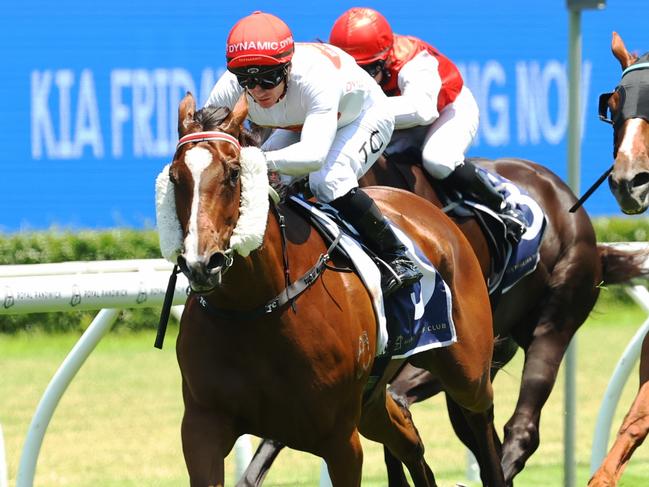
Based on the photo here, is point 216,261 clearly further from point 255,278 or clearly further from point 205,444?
point 205,444

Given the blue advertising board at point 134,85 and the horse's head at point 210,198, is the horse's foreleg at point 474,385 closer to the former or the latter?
the horse's head at point 210,198

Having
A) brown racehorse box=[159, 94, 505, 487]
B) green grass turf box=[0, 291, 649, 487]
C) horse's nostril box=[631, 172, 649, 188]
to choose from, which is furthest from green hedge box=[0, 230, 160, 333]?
horse's nostril box=[631, 172, 649, 188]

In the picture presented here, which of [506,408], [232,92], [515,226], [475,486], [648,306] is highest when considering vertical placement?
[232,92]

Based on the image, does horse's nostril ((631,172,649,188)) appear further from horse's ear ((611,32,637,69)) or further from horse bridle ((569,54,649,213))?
horse's ear ((611,32,637,69))

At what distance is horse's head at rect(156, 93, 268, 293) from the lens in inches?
135

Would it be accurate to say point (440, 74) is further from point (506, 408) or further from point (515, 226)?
point (506, 408)

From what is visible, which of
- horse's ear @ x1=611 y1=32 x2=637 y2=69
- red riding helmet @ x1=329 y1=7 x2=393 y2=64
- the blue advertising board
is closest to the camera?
horse's ear @ x1=611 y1=32 x2=637 y2=69

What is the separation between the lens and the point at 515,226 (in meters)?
5.75

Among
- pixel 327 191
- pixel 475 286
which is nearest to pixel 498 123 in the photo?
pixel 475 286

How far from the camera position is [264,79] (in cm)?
407

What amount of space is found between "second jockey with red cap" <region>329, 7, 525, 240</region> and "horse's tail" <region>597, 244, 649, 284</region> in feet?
2.31

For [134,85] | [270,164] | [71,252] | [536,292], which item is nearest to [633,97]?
[270,164]

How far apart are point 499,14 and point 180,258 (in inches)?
332

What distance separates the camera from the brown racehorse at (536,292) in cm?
560
